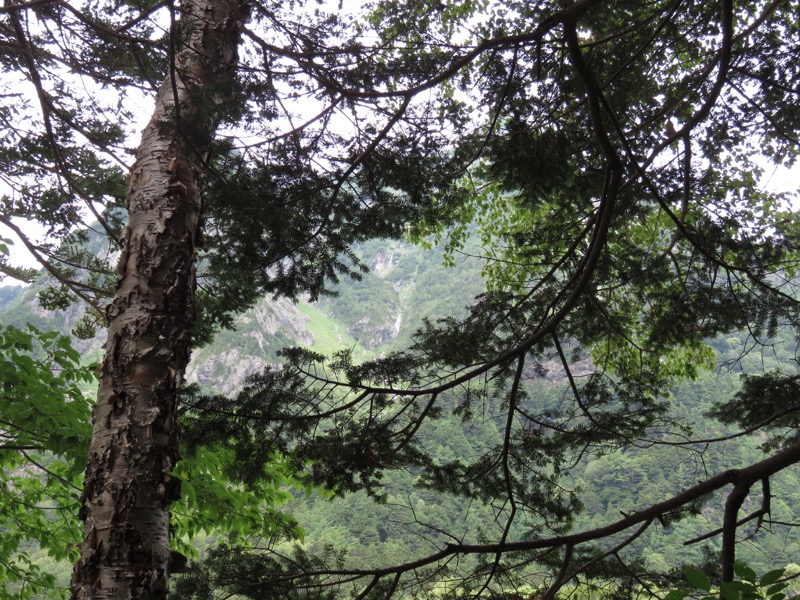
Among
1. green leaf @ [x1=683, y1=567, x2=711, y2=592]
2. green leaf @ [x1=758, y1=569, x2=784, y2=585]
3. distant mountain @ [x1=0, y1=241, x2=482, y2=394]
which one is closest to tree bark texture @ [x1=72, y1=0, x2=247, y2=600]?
green leaf @ [x1=683, y1=567, x2=711, y2=592]

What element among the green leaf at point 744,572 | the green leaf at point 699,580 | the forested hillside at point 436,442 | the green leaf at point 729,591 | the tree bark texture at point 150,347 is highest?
the forested hillside at point 436,442

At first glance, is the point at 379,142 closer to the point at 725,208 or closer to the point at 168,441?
the point at 168,441

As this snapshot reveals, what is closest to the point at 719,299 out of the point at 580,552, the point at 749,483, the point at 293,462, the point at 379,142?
the point at 749,483

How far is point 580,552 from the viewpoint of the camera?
2418 millimetres

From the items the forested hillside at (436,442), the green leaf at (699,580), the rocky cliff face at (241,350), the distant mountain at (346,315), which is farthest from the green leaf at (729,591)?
the rocky cliff face at (241,350)

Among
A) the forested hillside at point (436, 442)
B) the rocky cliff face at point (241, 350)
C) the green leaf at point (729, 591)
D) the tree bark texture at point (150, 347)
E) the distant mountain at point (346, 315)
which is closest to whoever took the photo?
the green leaf at point (729, 591)

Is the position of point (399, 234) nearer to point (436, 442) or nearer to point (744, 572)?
point (744, 572)

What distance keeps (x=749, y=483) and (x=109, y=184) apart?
4368 millimetres

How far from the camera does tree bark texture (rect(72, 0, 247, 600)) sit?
6.24 feet

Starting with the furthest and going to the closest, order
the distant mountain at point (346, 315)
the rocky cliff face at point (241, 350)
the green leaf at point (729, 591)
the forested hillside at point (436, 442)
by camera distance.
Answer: the distant mountain at point (346, 315) → the rocky cliff face at point (241, 350) → the forested hillside at point (436, 442) → the green leaf at point (729, 591)

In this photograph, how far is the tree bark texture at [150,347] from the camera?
6.24 ft

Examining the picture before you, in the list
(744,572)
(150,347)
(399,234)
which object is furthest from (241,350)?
(744,572)

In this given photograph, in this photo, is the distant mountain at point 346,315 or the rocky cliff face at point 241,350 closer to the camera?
the rocky cliff face at point 241,350

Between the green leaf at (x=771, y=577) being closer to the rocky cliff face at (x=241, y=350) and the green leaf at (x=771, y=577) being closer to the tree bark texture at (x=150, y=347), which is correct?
the tree bark texture at (x=150, y=347)
